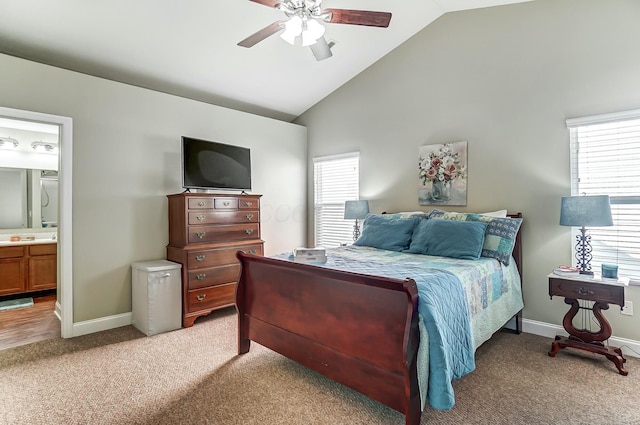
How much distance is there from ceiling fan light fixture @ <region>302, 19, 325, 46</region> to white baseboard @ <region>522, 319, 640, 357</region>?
3.33 metres

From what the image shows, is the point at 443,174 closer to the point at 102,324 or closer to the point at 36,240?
the point at 102,324

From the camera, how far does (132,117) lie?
144 inches

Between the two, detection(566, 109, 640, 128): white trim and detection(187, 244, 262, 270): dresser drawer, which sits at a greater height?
detection(566, 109, 640, 128): white trim

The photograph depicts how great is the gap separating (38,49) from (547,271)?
5344mm

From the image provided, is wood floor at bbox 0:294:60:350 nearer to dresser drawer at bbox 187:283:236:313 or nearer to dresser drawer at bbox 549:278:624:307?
dresser drawer at bbox 187:283:236:313

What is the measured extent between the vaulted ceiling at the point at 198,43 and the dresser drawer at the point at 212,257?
2.10 meters

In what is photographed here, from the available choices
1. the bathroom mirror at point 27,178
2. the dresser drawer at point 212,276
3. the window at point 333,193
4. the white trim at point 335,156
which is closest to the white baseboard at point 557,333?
the window at point 333,193

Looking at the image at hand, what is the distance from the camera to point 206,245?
374 cm

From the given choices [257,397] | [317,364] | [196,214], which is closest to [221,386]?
[257,397]

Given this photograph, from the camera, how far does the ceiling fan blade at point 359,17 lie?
2.38 metres

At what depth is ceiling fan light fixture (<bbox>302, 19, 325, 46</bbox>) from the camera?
2.41 metres

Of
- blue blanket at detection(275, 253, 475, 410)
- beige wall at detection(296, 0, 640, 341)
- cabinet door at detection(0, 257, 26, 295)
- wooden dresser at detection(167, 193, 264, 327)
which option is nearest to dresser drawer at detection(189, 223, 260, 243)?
wooden dresser at detection(167, 193, 264, 327)

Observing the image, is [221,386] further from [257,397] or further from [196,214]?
[196,214]

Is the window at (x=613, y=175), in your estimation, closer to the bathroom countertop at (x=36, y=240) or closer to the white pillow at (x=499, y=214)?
the white pillow at (x=499, y=214)
